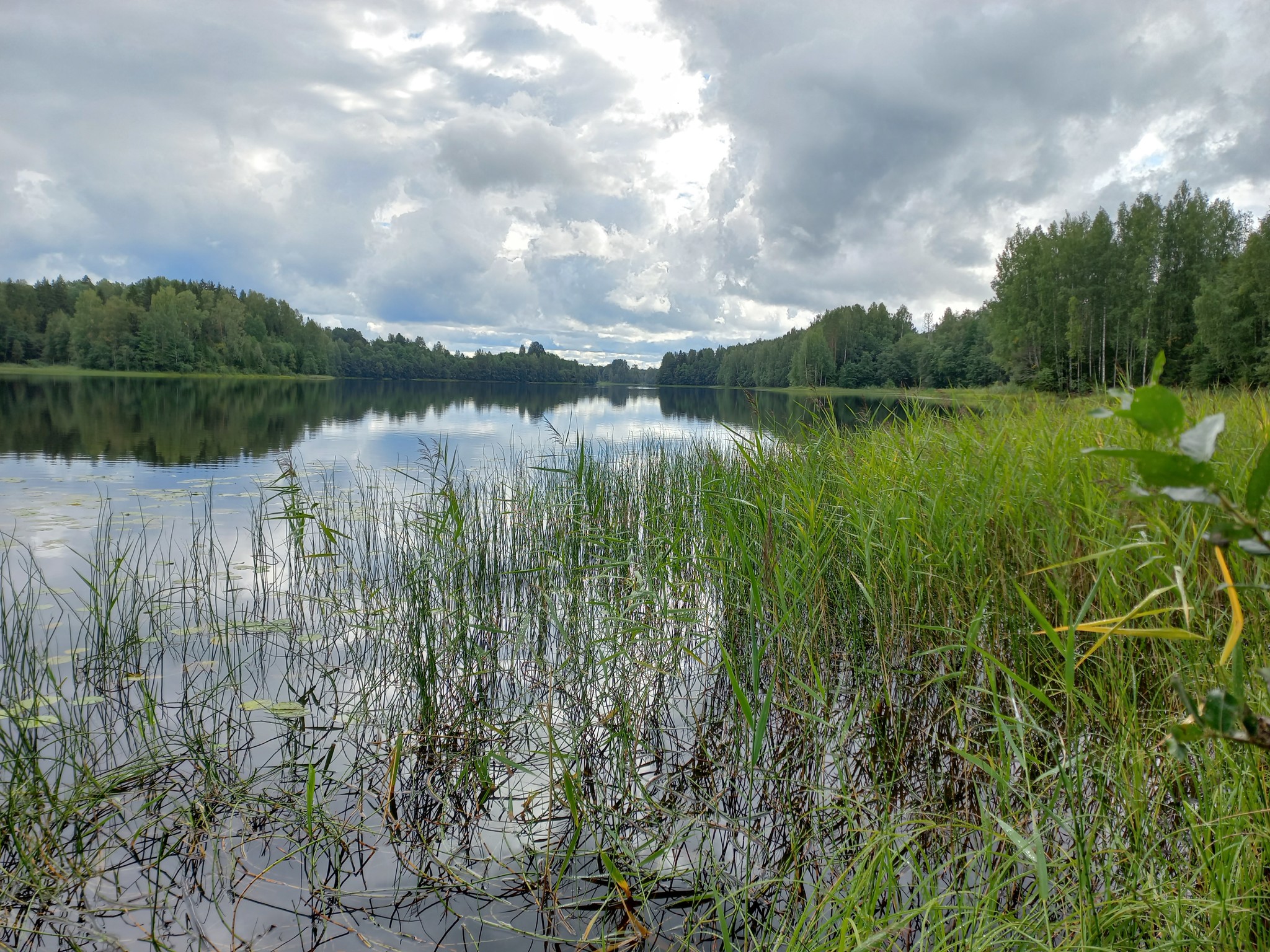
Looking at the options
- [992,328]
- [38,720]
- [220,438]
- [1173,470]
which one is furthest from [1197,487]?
[992,328]

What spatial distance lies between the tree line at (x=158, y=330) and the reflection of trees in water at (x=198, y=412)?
26.9 ft

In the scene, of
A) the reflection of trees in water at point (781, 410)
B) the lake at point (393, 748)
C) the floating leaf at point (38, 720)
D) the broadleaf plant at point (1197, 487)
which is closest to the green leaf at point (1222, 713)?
the broadleaf plant at point (1197, 487)

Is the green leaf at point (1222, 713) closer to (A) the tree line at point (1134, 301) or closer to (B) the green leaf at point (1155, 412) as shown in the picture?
(B) the green leaf at point (1155, 412)

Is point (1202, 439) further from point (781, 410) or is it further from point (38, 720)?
point (781, 410)

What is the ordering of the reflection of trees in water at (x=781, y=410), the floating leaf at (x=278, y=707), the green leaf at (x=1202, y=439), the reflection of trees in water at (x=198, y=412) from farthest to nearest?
the reflection of trees in water at (x=198, y=412) < the reflection of trees in water at (x=781, y=410) < the floating leaf at (x=278, y=707) < the green leaf at (x=1202, y=439)

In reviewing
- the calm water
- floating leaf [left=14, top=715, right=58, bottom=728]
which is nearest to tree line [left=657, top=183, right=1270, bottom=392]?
the calm water

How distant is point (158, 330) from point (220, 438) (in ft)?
159

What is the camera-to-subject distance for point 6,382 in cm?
3947

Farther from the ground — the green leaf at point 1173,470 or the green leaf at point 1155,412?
the green leaf at point 1155,412

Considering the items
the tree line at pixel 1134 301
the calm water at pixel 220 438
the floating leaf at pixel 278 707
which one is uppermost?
the tree line at pixel 1134 301

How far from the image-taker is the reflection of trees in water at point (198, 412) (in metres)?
14.1

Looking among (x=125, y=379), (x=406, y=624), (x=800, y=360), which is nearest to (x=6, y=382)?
(x=125, y=379)

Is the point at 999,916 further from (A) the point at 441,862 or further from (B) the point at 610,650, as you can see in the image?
(B) the point at 610,650

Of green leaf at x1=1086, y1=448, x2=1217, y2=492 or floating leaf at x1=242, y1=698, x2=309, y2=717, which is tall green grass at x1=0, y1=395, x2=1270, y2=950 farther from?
green leaf at x1=1086, y1=448, x2=1217, y2=492
